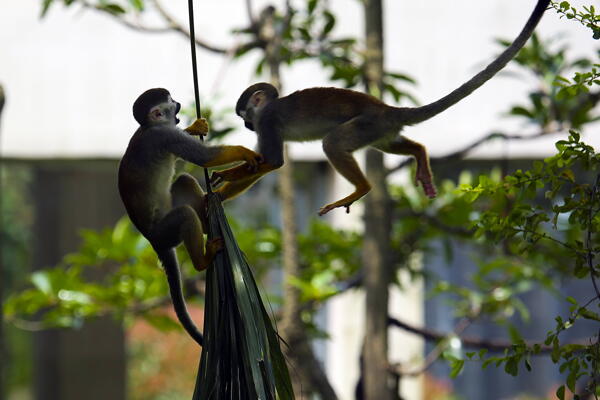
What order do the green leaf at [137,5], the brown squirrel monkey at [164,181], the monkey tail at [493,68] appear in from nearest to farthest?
the monkey tail at [493,68] → the brown squirrel monkey at [164,181] → the green leaf at [137,5]

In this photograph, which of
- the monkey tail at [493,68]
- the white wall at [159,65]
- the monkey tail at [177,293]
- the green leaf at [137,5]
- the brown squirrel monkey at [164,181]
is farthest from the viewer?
the white wall at [159,65]

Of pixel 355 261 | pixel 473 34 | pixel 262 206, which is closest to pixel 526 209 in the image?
pixel 355 261

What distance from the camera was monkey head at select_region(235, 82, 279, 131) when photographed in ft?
3.88

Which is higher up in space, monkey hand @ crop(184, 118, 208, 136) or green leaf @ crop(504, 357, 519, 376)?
monkey hand @ crop(184, 118, 208, 136)

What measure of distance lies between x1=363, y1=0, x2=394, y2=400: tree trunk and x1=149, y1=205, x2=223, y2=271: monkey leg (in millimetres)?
1568

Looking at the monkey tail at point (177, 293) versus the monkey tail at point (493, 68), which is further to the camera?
the monkey tail at point (177, 293)

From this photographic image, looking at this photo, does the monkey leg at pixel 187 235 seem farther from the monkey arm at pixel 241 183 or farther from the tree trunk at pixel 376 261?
the tree trunk at pixel 376 261

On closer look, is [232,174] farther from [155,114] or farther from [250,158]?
[155,114]

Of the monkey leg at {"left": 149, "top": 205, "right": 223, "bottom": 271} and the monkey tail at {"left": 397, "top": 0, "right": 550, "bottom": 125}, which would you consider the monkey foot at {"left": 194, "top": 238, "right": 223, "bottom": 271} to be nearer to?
the monkey leg at {"left": 149, "top": 205, "right": 223, "bottom": 271}

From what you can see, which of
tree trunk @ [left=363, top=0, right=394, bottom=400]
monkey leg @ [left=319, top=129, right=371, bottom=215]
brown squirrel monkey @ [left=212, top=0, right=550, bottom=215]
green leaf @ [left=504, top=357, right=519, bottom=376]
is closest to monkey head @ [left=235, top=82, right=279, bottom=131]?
brown squirrel monkey @ [left=212, top=0, right=550, bottom=215]

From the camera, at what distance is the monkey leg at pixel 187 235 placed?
1.12 metres

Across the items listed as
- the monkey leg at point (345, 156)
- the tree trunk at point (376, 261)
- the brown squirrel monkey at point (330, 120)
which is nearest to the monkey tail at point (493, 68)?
the brown squirrel monkey at point (330, 120)

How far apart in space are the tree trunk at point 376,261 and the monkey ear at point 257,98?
1.51 m

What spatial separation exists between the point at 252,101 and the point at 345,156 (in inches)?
Answer: 6.0
